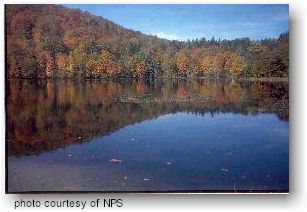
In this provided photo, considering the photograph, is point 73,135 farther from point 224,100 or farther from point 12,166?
point 224,100

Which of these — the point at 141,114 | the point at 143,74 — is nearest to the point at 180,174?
the point at 141,114

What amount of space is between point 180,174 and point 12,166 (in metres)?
0.95

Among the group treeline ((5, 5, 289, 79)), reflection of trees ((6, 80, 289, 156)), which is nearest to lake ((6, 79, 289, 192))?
reflection of trees ((6, 80, 289, 156))

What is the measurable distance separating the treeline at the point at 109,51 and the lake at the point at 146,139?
0.36 ft

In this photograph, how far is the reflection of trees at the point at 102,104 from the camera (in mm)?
3064

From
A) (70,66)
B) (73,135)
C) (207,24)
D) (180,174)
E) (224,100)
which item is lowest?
(180,174)

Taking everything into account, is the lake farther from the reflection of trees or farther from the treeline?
the treeline

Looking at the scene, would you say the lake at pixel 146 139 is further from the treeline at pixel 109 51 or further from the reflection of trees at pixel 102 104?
the treeline at pixel 109 51

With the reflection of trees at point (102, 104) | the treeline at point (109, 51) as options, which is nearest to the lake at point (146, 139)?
the reflection of trees at point (102, 104)

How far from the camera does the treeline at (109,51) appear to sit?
3064mm

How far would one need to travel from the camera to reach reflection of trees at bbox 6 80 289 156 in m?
3.06

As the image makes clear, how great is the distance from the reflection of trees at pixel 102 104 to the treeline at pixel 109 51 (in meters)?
0.07

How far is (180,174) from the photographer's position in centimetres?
306

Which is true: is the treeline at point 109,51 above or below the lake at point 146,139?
above
